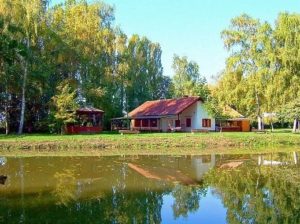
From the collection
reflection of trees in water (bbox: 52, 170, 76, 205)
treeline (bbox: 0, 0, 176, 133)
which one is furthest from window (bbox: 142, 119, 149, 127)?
reflection of trees in water (bbox: 52, 170, 76, 205)

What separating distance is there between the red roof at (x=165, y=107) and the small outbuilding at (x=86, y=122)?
682 cm

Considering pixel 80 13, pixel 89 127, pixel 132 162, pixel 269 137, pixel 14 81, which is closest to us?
pixel 132 162

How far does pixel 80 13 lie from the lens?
5031 centimetres

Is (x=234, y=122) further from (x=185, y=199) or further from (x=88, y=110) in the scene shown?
(x=185, y=199)

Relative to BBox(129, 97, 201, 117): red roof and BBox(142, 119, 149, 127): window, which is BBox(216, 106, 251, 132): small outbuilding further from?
BBox(142, 119, 149, 127): window

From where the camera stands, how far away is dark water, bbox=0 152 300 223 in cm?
1168

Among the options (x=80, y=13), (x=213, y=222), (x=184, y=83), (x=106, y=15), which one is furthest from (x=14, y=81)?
(x=184, y=83)

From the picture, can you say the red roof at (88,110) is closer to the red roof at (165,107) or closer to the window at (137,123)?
the red roof at (165,107)

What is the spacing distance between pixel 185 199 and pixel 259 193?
2639mm

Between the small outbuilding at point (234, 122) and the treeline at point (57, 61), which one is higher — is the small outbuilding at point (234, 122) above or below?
below

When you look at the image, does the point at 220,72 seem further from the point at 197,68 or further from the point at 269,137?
the point at 197,68

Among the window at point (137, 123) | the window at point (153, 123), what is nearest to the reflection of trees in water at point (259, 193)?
the window at point (153, 123)

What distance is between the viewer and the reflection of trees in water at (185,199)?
1260cm

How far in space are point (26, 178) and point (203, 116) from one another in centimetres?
3565
